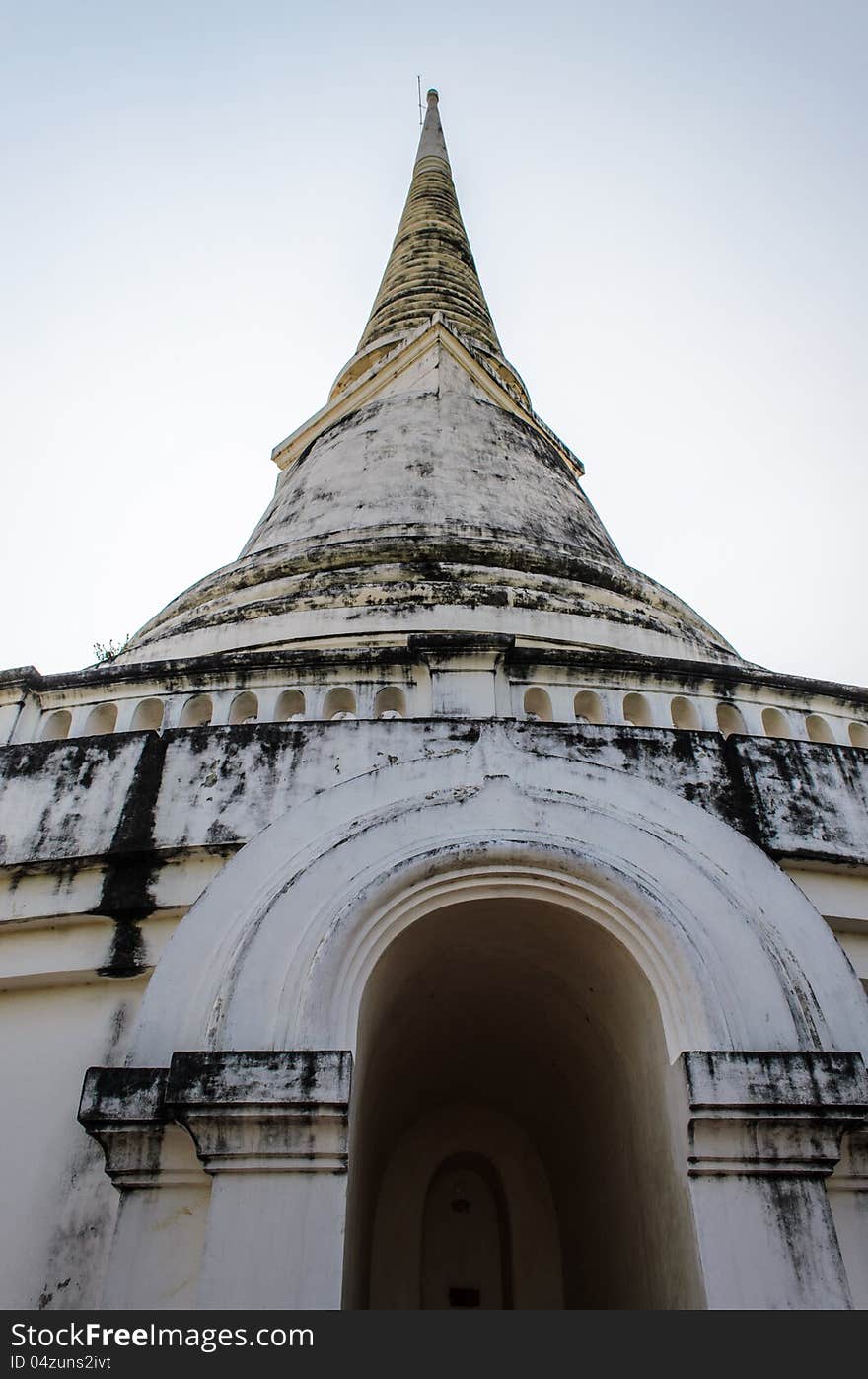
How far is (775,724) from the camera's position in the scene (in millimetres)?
6445

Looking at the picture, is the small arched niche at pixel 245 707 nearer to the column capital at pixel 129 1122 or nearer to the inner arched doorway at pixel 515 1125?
the inner arched doorway at pixel 515 1125

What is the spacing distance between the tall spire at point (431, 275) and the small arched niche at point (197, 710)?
38.4 ft

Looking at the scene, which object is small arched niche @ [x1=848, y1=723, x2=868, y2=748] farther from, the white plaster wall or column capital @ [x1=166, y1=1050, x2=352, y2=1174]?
the white plaster wall

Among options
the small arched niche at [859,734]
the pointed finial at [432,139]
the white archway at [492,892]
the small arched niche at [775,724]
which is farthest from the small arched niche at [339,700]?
the pointed finial at [432,139]

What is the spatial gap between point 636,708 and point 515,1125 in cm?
312

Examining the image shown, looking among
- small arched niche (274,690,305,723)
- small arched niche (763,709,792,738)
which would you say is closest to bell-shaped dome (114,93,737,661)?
small arched niche (274,690,305,723)

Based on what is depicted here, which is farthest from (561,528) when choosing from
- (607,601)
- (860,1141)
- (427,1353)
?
(427,1353)

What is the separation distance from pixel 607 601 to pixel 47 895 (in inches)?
212

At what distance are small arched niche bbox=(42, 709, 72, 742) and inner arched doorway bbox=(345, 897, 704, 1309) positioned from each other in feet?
9.06

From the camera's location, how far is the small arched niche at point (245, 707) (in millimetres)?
6227

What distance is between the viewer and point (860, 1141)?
4.04 m

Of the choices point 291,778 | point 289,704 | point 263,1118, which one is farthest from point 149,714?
point 263,1118

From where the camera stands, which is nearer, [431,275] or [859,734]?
[859,734]

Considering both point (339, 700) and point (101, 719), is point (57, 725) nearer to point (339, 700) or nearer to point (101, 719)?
point (101, 719)
